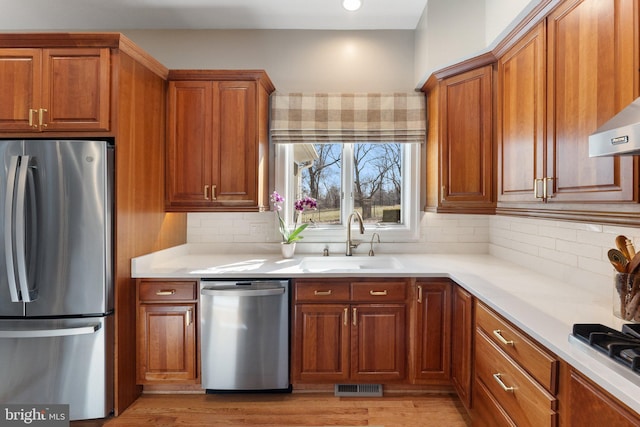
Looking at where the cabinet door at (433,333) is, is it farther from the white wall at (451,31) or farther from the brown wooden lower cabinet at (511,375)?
the white wall at (451,31)

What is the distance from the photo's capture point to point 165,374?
226cm

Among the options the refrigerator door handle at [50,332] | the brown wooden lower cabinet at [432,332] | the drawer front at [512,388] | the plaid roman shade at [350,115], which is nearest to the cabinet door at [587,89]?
the drawer front at [512,388]

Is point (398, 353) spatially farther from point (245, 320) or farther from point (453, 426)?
point (245, 320)

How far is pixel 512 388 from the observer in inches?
57.2

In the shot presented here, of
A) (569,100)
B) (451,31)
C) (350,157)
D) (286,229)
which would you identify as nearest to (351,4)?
(451,31)

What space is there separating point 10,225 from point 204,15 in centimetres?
204

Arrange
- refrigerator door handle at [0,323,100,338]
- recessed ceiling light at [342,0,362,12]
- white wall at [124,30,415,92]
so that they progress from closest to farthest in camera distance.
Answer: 1. refrigerator door handle at [0,323,100,338]
2. recessed ceiling light at [342,0,362,12]
3. white wall at [124,30,415,92]

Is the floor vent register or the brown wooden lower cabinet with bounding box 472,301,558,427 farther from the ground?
the brown wooden lower cabinet with bounding box 472,301,558,427

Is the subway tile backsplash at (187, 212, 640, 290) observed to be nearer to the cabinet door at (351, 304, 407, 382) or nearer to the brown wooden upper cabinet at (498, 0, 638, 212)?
the brown wooden upper cabinet at (498, 0, 638, 212)

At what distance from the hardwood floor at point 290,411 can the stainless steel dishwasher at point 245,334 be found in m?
0.12

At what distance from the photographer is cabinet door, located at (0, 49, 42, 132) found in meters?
2.02

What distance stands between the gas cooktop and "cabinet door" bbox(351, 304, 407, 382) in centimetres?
120

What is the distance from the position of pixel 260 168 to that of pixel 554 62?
1923 millimetres

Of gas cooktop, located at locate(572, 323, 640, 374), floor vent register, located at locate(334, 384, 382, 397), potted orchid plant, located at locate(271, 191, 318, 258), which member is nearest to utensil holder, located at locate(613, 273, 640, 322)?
gas cooktop, located at locate(572, 323, 640, 374)
